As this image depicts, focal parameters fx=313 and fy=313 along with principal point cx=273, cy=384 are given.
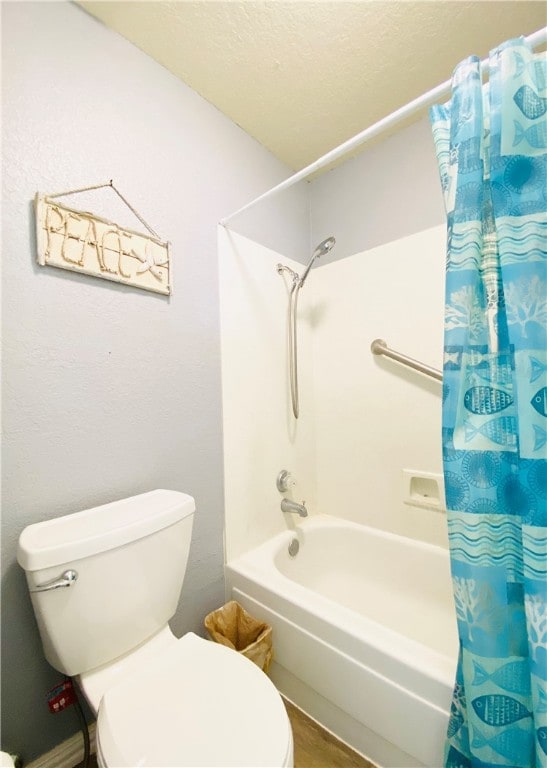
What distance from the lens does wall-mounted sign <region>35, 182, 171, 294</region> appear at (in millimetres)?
873

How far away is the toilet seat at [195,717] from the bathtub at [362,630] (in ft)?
0.98

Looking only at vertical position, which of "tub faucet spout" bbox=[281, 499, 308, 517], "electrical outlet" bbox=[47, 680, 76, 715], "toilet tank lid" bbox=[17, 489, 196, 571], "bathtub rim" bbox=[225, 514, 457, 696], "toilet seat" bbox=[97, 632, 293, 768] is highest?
"toilet tank lid" bbox=[17, 489, 196, 571]

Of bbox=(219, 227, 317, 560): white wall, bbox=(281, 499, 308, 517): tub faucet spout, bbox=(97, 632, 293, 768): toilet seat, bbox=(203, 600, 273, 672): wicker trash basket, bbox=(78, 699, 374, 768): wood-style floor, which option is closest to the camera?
bbox=(97, 632, 293, 768): toilet seat

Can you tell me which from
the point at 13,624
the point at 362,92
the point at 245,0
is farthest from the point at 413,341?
the point at 13,624

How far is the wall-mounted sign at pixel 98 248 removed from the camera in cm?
87

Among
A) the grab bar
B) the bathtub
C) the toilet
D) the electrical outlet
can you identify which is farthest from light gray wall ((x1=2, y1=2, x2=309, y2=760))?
the grab bar

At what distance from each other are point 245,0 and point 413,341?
1.34 meters

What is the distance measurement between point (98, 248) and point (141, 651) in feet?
3.94

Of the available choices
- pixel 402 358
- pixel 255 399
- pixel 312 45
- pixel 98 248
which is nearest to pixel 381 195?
pixel 312 45

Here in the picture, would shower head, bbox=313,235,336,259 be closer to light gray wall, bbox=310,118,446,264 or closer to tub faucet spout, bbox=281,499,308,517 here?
light gray wall, bbox=310,118,446,264

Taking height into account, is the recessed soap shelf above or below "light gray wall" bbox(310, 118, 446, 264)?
below

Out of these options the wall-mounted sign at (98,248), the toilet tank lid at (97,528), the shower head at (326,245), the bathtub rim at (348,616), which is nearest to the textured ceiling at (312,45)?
the shower head at (326,245)

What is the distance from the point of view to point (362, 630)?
905mm

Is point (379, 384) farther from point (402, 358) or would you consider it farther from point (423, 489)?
point (423, 489)
